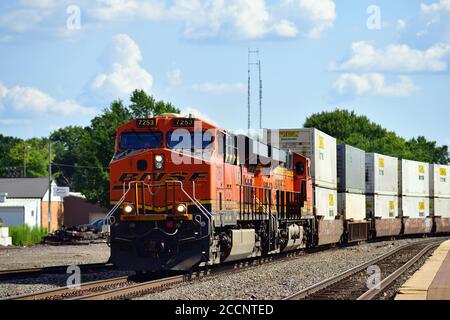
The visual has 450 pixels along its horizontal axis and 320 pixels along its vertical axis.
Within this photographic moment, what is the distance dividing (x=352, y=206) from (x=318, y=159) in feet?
25.7

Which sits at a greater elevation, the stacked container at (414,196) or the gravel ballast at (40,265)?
the stacked container at (414,196)

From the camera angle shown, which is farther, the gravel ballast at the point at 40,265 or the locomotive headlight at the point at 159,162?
the locomotive headlight at the point at 159,162

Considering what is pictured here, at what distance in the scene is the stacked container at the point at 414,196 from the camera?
52375mm

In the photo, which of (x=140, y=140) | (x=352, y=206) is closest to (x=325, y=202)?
(x=352, y=206)

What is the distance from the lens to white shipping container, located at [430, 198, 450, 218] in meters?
57.8

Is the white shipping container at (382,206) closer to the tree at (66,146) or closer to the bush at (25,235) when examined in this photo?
the bush at (25,235)

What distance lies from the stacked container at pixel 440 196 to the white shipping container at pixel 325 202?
1999 cm

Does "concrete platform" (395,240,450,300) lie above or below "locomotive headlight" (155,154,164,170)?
below

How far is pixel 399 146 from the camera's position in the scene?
118 meters

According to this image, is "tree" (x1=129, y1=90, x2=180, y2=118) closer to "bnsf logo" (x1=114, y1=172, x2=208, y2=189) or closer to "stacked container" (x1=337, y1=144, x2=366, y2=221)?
"stacked container" (x1=337, y1=144, x2=366, y2=221)

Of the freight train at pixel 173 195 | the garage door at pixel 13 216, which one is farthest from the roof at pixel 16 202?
the freight train at pixel 173 195

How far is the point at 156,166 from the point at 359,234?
24.1 metres

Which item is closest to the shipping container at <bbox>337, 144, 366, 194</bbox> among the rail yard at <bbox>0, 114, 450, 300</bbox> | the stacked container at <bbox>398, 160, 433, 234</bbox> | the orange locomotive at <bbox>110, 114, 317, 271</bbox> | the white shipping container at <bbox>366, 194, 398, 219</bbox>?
the white shipping container at <bbox>366, 194, 398, 219</bbox>

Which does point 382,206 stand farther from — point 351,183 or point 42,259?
point 42,259
